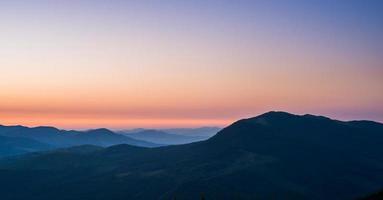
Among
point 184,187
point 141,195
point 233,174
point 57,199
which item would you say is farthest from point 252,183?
point 57,199

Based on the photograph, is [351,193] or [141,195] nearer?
[351,193]

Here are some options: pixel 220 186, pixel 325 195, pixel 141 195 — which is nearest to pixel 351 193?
pixel 325 195

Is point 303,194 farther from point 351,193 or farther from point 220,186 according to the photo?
point 220,186

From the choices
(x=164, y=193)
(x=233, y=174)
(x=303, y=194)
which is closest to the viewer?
(x=303, y=194)

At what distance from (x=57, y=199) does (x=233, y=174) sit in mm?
83415

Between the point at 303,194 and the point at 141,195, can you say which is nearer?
the point at 303,194

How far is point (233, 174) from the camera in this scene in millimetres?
199500

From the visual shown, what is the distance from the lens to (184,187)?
185125 mm

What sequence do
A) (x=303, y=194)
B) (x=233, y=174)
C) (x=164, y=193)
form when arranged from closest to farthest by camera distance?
(x=303, y=194)
(x=164, y=193)
(x=233, y=174)

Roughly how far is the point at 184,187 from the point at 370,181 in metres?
83.8

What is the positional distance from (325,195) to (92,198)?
103 metres

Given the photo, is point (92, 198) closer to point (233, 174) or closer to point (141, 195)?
point (141, 195)

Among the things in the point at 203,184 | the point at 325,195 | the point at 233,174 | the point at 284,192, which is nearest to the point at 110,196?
the point at 203,184

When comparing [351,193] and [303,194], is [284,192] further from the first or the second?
[351,193]
